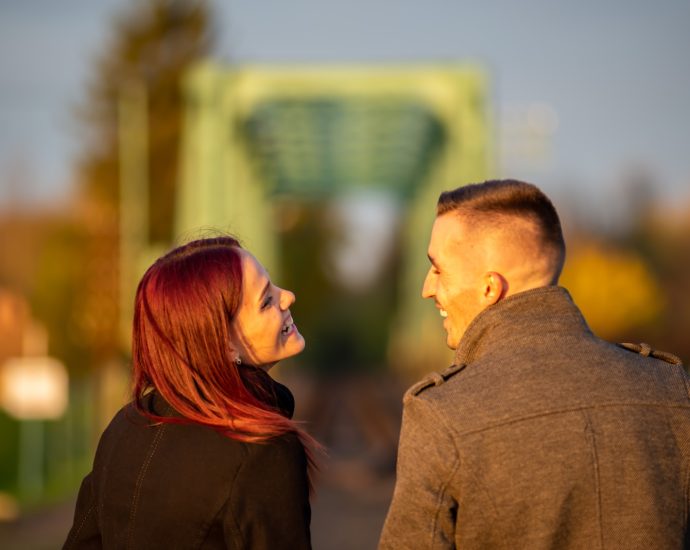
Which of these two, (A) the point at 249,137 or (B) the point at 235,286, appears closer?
(B) the point at 235,286

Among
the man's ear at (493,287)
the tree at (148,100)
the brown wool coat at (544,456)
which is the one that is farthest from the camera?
the tree at (148,100)

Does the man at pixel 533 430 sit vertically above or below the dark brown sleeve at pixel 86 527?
above

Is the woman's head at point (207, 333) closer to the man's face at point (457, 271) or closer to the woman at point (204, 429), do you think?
the woman at point (204, 429)

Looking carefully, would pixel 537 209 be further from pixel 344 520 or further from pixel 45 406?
pixel 45 406

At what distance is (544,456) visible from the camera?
2.63m

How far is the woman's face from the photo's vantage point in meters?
2.89

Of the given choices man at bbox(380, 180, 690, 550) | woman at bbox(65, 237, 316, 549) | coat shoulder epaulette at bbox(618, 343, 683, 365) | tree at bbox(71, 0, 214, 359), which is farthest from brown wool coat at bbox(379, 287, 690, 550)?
tree at bbox(71, 0, 214, 359)

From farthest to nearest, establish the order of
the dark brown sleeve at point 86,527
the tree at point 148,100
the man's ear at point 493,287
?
1. the tree at point 148,100
2. the dark brown sleeve at point 86,527
3. the man's ear at point 493,287

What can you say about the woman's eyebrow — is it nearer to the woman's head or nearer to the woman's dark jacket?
the woman's head

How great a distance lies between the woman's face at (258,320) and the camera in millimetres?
2889

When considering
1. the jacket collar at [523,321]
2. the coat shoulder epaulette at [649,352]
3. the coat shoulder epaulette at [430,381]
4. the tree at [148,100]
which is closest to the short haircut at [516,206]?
the jacket collar at [523,321]

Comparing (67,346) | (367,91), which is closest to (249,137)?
(367,91)

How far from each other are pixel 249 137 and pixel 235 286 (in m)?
29.2

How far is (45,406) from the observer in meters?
19.6
